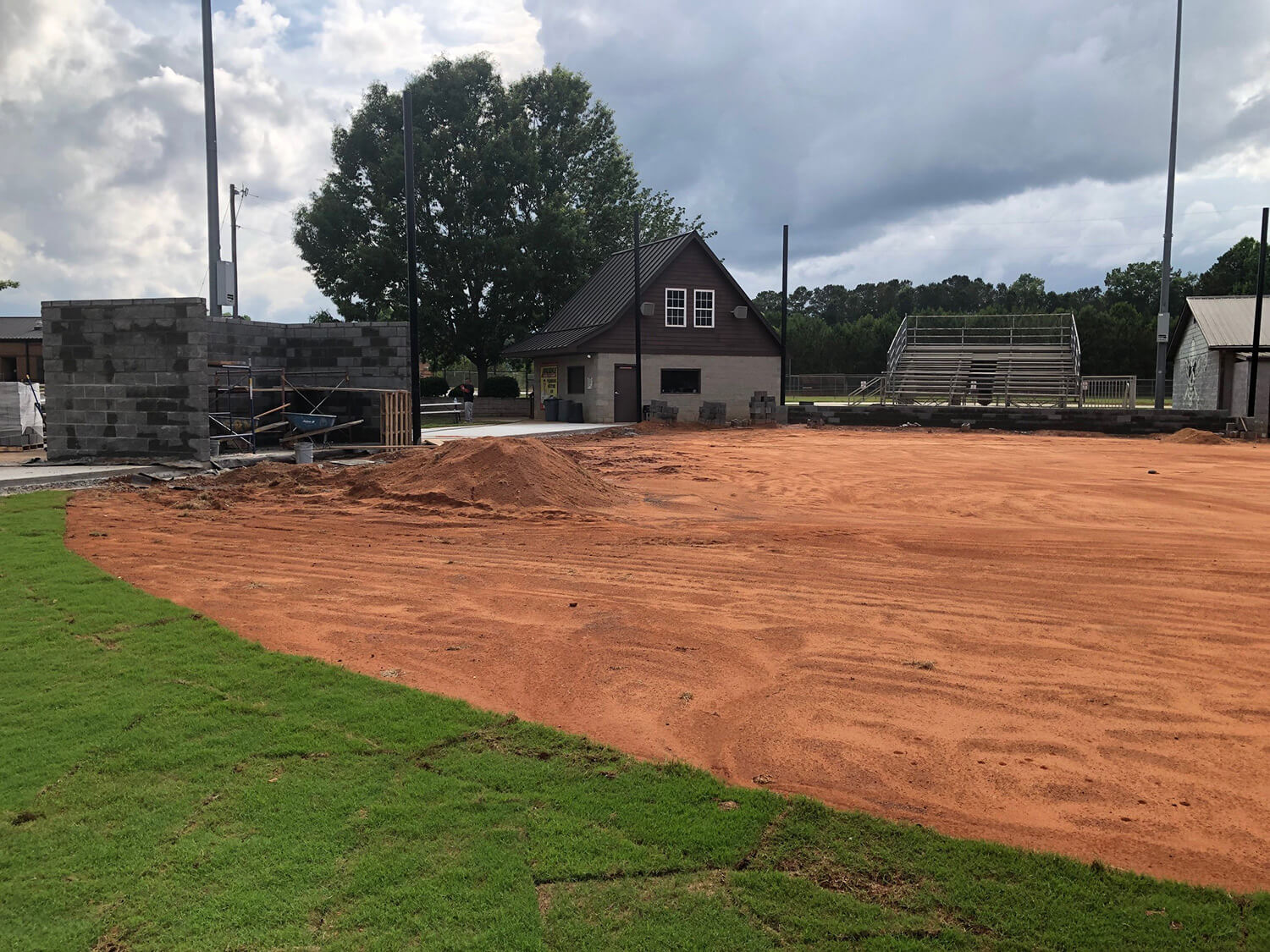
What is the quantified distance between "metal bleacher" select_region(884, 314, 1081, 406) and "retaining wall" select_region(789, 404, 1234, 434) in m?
9.05

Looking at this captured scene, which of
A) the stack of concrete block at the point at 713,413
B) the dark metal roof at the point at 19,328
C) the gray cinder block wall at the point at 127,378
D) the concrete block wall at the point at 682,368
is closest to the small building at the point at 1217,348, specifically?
the concrete block wall at the point at 682,368

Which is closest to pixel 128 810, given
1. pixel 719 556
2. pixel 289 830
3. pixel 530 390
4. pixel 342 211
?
pixel 289 830

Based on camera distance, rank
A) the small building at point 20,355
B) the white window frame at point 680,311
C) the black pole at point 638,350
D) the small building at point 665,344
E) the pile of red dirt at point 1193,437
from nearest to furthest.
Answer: the pile of red dirt at point 1193,437, the black pole at point 638,350, the small building at point 665,344, the white window frame at point 680,311, the small building at point 20,355

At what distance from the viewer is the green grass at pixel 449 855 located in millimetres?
2916

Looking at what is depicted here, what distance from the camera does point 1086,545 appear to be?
9234 mm

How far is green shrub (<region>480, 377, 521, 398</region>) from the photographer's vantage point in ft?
132

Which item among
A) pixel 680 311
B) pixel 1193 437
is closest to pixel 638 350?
pixel 680 311

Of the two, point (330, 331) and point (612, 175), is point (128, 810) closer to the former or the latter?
point (330, 331)

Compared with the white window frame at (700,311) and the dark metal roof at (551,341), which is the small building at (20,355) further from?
the white window frame at (700,311)

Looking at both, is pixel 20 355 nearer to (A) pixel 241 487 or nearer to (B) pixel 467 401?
(B) pixel 467 401

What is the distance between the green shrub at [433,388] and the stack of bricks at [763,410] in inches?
609

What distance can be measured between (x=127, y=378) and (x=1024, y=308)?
243 feet

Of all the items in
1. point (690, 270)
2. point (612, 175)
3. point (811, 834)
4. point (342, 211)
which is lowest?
point (811, 834)

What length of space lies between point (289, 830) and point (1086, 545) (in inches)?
333
